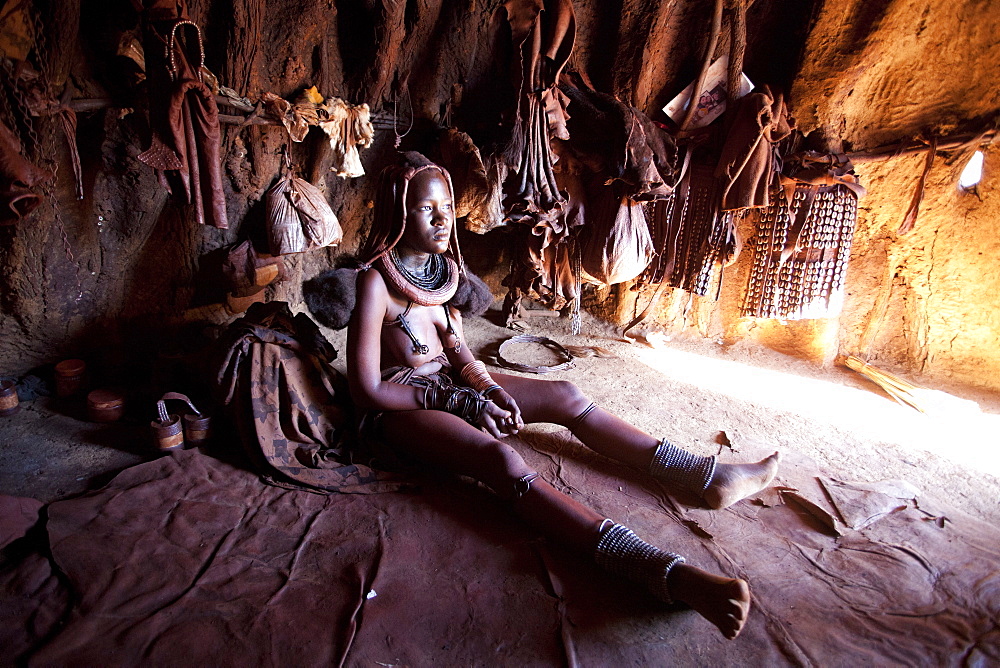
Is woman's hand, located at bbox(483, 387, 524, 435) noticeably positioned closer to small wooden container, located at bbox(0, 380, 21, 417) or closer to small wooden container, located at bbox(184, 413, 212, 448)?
small wooden container, located at bbox(184, 413, 212, 448)

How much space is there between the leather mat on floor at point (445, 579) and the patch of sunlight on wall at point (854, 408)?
35.6 inches

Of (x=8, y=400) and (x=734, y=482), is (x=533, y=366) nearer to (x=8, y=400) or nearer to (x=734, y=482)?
(x=734, y=482)

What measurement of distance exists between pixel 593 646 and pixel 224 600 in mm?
1276

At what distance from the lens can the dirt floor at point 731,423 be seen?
8.53 ft

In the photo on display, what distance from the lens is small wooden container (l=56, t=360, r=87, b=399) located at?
3107 mm

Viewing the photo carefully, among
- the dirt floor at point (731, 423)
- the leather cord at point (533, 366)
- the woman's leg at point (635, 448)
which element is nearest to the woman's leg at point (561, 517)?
the woman's leg at point (635, 448)

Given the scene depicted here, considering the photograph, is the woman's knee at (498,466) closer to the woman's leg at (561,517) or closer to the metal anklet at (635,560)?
the woman's leg at (561,517)

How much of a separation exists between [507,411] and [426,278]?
2.64ft

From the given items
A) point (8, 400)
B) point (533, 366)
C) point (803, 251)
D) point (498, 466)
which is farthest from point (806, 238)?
point (8, 400)

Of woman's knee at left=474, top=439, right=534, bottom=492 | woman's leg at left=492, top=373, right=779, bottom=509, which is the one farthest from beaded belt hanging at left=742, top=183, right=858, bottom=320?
woman's knee at left=474, top=439, right=534, bottom=492

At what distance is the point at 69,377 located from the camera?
123 inches

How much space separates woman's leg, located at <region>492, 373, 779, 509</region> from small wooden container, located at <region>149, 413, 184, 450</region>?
1657 millimetres

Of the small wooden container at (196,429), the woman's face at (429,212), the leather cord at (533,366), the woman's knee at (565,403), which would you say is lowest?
the small wooden container at (196,429)

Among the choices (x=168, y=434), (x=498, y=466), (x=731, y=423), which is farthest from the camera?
(x=731, y=423)
